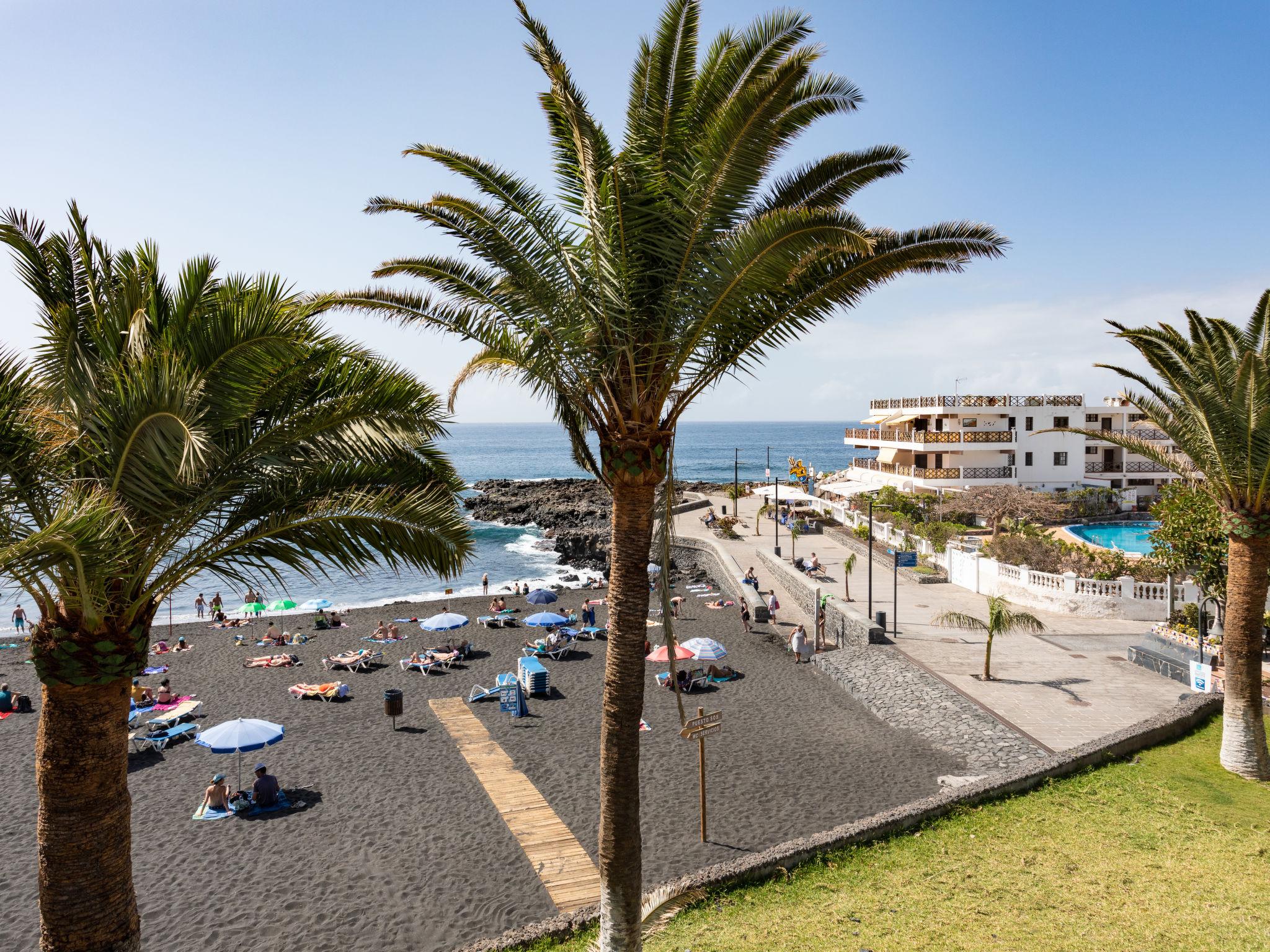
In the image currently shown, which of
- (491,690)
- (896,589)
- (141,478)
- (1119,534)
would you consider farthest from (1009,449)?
(141,478)

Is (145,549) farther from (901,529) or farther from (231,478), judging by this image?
(901,529)

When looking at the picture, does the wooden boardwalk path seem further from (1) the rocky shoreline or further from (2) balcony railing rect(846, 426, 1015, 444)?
(2) balcony railing rect(846, 426, 1015, 444)

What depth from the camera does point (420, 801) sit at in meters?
14.2

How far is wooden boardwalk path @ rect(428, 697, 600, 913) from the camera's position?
36.2 ft

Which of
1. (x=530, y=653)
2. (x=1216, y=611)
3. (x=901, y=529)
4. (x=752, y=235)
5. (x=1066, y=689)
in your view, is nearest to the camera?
(x=752, y=235)

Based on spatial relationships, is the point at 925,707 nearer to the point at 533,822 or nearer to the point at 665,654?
the point at 665,654

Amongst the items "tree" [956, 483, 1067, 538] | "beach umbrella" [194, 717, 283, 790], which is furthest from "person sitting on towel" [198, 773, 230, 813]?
"tree" [956, 483, 1067, 538]

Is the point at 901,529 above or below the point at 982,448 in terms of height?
below

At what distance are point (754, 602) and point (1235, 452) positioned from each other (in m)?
20.0

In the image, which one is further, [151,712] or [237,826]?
[151,712]

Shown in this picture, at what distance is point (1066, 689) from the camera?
18.1 metres

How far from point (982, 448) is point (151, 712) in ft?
149

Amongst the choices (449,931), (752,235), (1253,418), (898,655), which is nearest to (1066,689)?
(898,655)

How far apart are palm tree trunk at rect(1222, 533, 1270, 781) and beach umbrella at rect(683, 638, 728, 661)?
11433 millimetres
